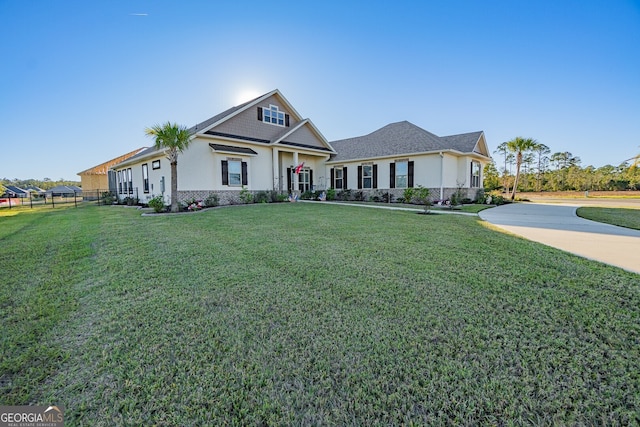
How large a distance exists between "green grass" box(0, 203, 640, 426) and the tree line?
116 ft

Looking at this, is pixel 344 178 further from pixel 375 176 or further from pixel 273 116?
pixel 273 116

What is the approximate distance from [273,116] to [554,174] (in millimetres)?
47655

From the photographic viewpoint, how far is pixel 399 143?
19.1 metres

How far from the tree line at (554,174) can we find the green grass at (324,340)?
3541cm

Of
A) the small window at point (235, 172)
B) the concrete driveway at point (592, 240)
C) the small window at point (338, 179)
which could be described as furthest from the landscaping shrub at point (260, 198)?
the concrete driveway at point (592, 240)

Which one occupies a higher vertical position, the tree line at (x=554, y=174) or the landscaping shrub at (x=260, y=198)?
the tree line at (x=554, y=174)

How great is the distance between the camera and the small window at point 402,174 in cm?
1812

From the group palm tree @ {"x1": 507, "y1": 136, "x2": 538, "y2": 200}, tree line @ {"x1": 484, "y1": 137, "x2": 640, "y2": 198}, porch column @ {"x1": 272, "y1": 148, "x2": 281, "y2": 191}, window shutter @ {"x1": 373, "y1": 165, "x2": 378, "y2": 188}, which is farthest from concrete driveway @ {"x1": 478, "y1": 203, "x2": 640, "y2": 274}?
tree line @ {"x1": 484, "y1": 137, "x2": 640, "y2": 198}

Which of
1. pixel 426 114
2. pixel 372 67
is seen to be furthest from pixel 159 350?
pixel 426 114

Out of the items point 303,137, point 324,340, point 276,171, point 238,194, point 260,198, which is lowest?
point 324,340

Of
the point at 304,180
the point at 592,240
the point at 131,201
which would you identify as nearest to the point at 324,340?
the point at 592,240

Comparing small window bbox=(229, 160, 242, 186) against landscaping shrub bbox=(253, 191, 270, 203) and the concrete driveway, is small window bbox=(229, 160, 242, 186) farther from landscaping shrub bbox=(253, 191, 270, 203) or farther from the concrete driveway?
the concrete driveway

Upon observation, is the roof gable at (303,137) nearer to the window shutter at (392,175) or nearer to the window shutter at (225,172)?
the window shutter at (225,172)

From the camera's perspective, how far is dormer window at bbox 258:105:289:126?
1811 centimetres
